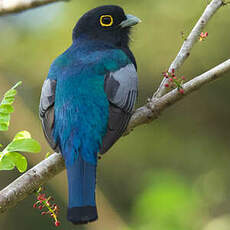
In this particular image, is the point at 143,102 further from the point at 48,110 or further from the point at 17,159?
the point at 17,159

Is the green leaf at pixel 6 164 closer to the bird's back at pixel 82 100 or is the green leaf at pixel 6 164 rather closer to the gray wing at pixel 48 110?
the bird's back at pixel 82 100

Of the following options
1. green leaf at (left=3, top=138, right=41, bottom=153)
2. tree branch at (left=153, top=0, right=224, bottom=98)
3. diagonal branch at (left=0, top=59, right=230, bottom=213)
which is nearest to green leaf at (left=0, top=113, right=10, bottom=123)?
green leaf at (left=3, top=138, right=41, bottom=153)

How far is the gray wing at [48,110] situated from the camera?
4.12 metres

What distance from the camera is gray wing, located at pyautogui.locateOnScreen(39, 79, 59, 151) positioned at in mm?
4121

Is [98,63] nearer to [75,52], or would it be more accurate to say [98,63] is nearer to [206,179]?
[75,52]

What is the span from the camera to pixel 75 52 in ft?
15.9

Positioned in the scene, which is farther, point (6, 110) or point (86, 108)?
point (86, 108)

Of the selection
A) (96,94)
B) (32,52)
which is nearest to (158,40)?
(32,52)

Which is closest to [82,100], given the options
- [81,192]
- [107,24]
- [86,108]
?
[86,108]

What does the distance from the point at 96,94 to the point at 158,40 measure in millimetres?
3793

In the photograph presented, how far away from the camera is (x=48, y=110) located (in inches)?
168

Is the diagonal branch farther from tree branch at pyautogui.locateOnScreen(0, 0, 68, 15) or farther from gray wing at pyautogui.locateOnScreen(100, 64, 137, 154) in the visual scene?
tree branch at pyautogui.locateOnScreen(0, 0, 68, 15)

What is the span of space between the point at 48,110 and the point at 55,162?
1.97 ft

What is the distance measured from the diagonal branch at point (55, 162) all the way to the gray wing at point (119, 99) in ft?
0.31
